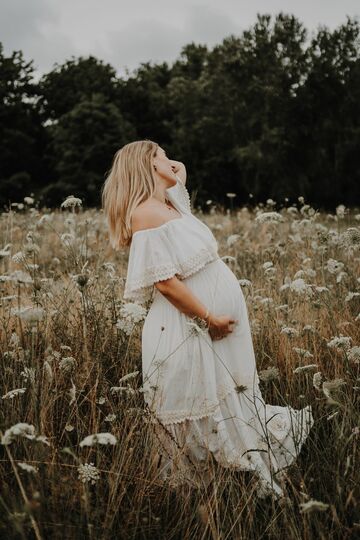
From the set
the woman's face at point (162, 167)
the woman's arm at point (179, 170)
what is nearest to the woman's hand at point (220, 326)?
the woman's face at point (162, 167)

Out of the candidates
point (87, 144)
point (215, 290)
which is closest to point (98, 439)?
point (215, 290)

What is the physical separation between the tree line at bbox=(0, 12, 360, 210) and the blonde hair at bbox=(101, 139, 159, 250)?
22.6 metres

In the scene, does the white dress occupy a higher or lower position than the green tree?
lower

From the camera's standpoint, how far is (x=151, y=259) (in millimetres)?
2916

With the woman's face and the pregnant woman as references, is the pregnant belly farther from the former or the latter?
the woman's face

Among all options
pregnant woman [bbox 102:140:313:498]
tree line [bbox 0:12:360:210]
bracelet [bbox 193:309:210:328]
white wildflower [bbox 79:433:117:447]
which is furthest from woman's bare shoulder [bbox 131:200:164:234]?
tree line [bbox 0:12:360:210]

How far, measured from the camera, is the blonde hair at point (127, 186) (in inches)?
121

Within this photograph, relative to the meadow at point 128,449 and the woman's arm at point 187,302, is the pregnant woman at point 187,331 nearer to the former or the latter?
the woman's arm at point 187,302

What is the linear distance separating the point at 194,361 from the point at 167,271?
1.65 feet

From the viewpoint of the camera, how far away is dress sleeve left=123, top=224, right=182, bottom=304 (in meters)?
2.88

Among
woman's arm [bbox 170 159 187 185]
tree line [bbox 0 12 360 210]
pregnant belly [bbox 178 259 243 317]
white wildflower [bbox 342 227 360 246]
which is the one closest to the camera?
pregnant belly [bbox 178 259 243 317]

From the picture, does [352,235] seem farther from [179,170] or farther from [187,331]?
[187,331]

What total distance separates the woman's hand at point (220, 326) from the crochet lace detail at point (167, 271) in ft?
0.94

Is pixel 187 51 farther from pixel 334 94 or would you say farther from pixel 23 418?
pixel 23 418
